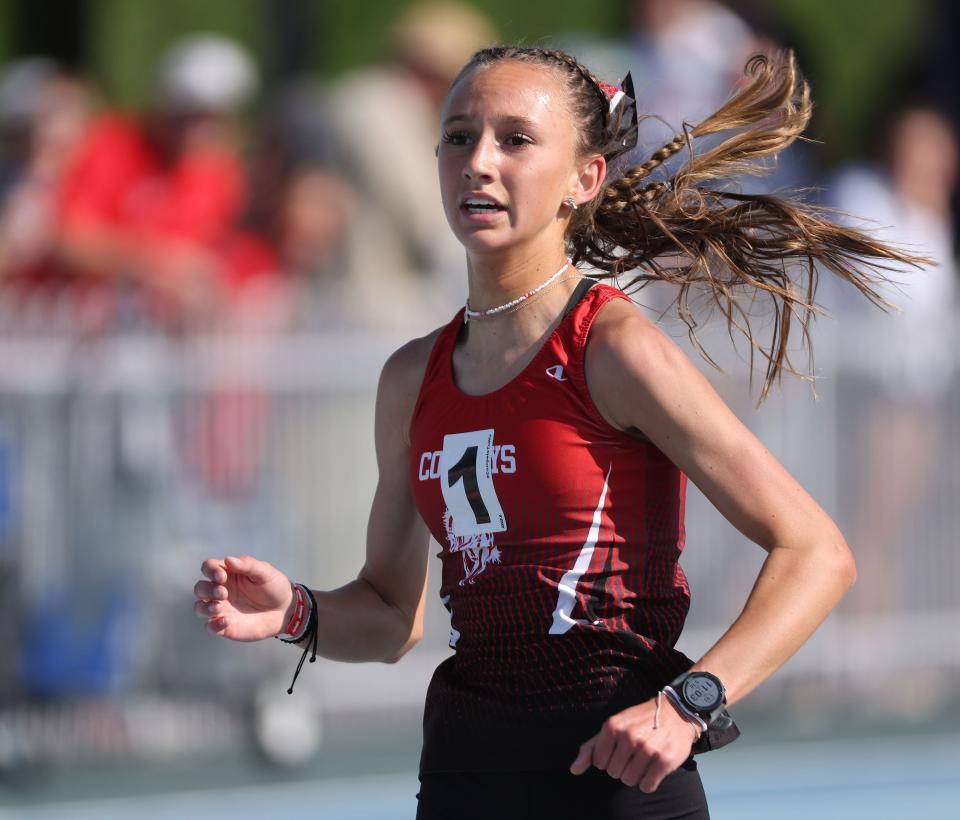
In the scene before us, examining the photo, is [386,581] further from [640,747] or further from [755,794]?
[755,794]

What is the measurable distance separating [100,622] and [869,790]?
10.4 ft

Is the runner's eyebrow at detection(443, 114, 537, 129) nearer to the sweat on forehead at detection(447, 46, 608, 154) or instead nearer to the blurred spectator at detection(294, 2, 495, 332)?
the sweat on forehead at detection(447, 46, 608, 154)

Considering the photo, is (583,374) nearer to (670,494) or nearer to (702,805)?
(670,494)

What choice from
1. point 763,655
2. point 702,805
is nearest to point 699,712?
point 763,655

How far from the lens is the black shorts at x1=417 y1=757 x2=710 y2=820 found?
2717 millimetres

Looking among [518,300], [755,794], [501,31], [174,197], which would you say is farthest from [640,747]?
[501,31]

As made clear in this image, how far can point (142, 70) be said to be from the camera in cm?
1092

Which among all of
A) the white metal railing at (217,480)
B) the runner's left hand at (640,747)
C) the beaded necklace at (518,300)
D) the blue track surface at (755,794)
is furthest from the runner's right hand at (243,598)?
the white metal railing at (217,480)

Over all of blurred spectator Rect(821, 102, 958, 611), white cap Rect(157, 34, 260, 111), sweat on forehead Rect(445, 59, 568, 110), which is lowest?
sweat on forehead Rect(445, 59, 568, 110)

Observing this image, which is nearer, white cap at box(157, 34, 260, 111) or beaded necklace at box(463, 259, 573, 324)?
beaded necklace at box(463, 259, 573, 324)

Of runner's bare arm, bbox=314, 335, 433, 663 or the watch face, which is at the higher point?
runner's bare arm, bbox=314, 335, 433, 663

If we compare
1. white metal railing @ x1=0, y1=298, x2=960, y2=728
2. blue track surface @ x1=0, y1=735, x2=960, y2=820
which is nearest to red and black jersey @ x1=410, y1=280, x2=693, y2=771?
blue track surface @ x1=0, y1=735, x2=960, y2=820

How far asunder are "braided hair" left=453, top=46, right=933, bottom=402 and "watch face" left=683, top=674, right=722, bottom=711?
0.63 meters

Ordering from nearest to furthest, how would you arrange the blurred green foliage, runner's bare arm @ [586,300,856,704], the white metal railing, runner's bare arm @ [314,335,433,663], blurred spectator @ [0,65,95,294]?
1. runner's bare arm @ [586,300,856,704]
2. runner's bare arm @ [314,335,433,663]
3. the white metal railing
4. blurred spectator @ [0,65,95,294]
5. the blurred green foliage
